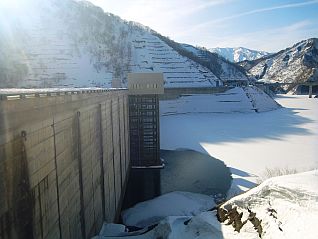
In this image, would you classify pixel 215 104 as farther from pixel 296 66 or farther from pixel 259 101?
pixel 296 66

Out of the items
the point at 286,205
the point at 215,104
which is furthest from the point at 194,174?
the point at 215,104

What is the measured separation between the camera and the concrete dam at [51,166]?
6457 mm

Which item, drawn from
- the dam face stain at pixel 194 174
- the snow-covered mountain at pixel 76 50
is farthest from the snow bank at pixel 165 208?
the snow-covered mountain at pixel 76 50

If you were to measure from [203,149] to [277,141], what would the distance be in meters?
9.87

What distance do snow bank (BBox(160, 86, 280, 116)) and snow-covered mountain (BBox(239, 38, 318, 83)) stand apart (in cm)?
9099

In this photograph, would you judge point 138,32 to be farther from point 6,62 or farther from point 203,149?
point 203,149

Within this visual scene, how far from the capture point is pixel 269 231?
929 cm

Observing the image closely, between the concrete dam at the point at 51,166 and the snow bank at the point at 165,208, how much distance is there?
412 centimetres

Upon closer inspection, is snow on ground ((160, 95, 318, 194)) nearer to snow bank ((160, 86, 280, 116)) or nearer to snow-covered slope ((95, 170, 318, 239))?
snow bank ((160, 86, 280, 116))

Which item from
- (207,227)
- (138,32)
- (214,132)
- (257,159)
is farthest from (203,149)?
(138,32)

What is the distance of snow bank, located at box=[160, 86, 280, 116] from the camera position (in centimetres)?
6912

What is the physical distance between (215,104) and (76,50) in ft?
126

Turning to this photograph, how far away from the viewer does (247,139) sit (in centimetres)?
4397

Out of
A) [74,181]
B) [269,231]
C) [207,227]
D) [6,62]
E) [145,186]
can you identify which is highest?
[6,62]
